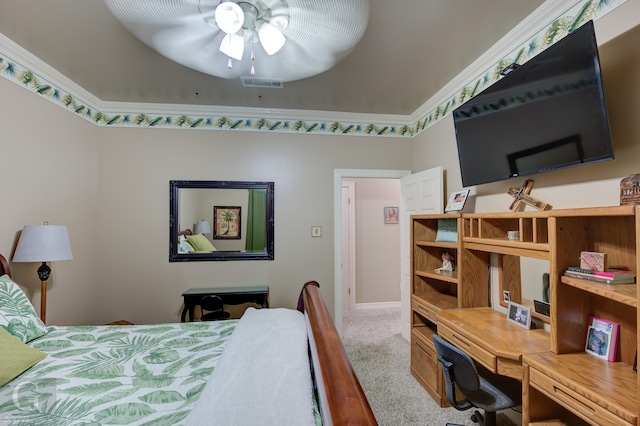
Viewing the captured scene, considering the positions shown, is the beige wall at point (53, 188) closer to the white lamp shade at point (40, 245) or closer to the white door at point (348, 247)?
the white lamp shade at point (40, 245)

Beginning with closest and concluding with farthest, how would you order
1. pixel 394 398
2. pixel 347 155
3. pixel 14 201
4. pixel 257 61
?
pixel 257 61
pixel 14 201
pixel 394 398
pixel 347 155

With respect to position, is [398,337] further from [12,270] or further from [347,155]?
[12,270]

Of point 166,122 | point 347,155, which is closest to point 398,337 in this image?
point 347,155

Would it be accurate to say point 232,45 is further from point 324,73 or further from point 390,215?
point 390,215

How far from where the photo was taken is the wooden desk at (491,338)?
141 centimetres

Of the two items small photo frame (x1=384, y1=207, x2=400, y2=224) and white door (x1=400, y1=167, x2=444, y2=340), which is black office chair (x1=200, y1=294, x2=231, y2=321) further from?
small photo frame (x1=384, y1=207, x2=400, y2=224)

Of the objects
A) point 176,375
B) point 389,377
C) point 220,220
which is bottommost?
point 389,377

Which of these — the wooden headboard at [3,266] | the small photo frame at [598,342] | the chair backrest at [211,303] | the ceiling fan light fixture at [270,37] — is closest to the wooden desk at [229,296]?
the chair backrest at [211,303]

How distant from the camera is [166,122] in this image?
122 inches

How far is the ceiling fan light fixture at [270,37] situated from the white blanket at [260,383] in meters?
1.51

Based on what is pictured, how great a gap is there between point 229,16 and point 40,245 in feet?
6.95

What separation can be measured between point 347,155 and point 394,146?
0.61 metres

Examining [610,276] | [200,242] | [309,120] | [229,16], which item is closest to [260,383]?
[610,276]

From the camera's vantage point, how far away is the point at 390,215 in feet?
15.3
